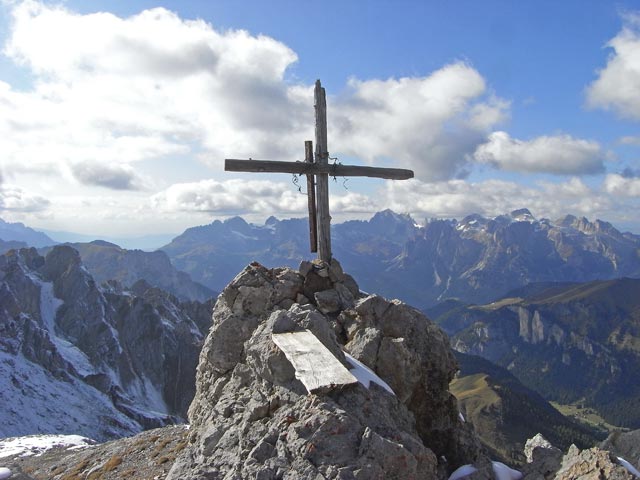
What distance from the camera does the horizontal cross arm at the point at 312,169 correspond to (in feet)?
49.2

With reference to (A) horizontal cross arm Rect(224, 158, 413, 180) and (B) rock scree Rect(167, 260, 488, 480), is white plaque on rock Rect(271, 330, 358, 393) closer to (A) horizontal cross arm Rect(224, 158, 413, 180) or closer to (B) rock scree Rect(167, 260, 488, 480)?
(B) rock scree Rect(167, 260, 488, 480)

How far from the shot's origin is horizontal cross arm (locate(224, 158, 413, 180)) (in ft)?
49.2

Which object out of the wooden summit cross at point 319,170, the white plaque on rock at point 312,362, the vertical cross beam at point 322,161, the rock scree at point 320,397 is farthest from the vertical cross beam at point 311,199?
the white plaque on rock at point 312,362

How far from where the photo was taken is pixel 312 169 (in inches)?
614

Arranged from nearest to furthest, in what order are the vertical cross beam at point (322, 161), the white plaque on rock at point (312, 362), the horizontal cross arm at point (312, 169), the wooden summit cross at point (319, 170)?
the white plaque on rock at point (312, 362) < the horizontal cross arm at point (312, 169) < the wooden summit cross at point (319, 170) < the vertical cross beam at point (322, 161)

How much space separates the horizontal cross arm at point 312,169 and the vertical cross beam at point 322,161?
262 millimetres

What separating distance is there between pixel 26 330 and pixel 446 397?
227851 mm

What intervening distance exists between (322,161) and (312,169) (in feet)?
1.46

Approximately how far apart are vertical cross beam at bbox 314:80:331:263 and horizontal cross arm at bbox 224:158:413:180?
262mm

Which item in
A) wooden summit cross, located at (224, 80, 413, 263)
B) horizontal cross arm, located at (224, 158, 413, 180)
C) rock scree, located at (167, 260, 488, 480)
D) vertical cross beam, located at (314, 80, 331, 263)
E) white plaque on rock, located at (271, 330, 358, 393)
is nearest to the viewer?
rock scree, located at (167, 260, 488, 480)

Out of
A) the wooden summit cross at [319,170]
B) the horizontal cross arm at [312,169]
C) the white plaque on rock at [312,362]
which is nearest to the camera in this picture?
the white plaque on rock at [312,362]

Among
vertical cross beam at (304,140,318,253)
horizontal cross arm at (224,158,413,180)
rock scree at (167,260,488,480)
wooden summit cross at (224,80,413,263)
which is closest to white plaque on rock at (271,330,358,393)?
rock scree at (167,260,488,480)

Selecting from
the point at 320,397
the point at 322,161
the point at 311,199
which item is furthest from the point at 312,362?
the point at 322,161

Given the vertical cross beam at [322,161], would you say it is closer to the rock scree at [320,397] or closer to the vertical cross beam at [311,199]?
the vertical cross beam at [311,199]
